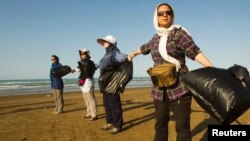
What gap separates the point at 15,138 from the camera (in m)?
6.96

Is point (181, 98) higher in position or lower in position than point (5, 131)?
higher

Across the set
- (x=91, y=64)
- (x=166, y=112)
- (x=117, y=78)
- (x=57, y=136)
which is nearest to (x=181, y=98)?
(x=166, y=112)

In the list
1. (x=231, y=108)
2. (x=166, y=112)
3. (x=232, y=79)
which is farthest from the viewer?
(x=166, y=112)

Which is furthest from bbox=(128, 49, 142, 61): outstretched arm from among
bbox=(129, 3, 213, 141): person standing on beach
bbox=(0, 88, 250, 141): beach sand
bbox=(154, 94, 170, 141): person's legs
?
bbox=(0, 88, 250, 141): beach sand

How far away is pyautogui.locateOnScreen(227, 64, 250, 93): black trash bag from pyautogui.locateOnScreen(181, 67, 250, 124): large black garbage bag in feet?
0.16

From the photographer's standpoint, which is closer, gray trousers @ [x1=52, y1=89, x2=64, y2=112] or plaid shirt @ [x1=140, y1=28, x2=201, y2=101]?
plaid shirt @ [x1=140, y1=28, x2=201, y2=101]

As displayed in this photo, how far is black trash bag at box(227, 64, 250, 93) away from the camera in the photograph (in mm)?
3654

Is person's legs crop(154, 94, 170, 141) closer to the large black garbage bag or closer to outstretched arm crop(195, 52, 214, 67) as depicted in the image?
the large black garbage bag

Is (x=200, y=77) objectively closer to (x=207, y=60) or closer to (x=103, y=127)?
(x=207, y=60)

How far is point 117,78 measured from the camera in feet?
23.0

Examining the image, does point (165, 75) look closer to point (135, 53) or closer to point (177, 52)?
point (177, 52)

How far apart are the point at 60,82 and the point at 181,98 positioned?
722cm

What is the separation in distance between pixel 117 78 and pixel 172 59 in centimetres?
301

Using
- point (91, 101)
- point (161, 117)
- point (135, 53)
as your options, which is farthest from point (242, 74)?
point (91, 101)
